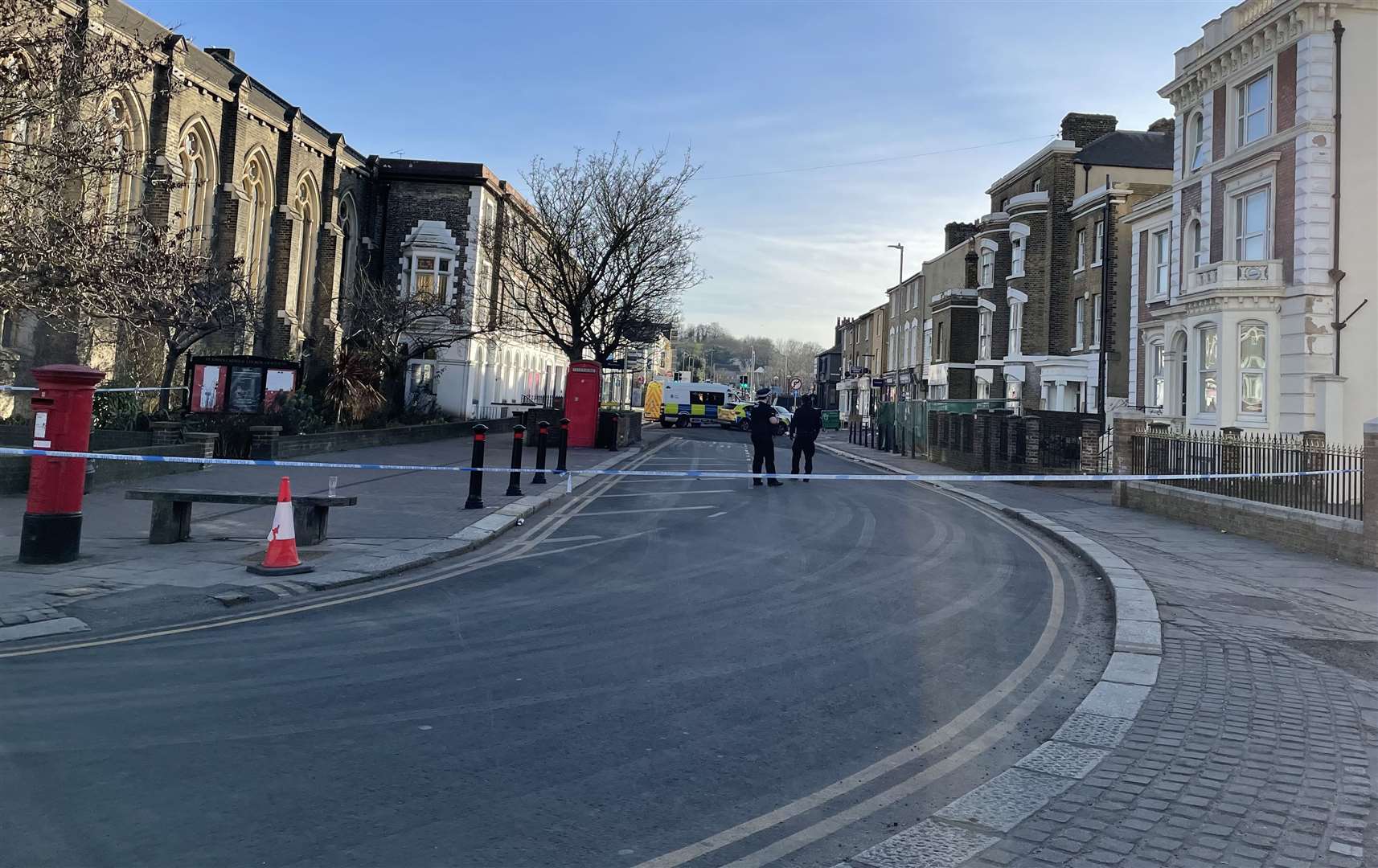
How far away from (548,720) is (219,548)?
249 inches

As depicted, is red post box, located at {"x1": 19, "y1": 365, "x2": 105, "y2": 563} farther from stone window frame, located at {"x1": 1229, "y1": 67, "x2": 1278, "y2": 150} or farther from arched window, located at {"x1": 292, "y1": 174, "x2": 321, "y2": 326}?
arched window, located at {"x1": 292, "y1": 174, "x2": 321, "y2": 326}

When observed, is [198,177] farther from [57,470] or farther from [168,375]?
[57,470]

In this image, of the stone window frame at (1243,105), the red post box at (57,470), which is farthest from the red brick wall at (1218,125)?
the red post box at (57,470)

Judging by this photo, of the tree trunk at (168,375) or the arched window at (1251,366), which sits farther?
the arched window at (1251,366)

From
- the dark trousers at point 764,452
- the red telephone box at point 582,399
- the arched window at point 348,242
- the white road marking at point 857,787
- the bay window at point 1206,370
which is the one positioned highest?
the arched window at point 348,242

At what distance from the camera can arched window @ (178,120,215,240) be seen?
89.0 feet

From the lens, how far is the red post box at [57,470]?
27.1 ft

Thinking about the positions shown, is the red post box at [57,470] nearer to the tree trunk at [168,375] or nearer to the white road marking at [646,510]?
the white road marking at [646,510]

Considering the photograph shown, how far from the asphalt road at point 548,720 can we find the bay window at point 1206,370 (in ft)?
57.5

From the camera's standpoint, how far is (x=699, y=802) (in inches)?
152

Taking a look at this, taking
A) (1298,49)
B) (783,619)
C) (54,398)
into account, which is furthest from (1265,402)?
(54,398)

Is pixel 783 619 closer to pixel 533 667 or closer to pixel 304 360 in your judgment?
pixel 533 667

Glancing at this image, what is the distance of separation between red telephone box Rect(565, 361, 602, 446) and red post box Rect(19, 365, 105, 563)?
17956mm

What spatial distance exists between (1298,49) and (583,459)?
19314mm
